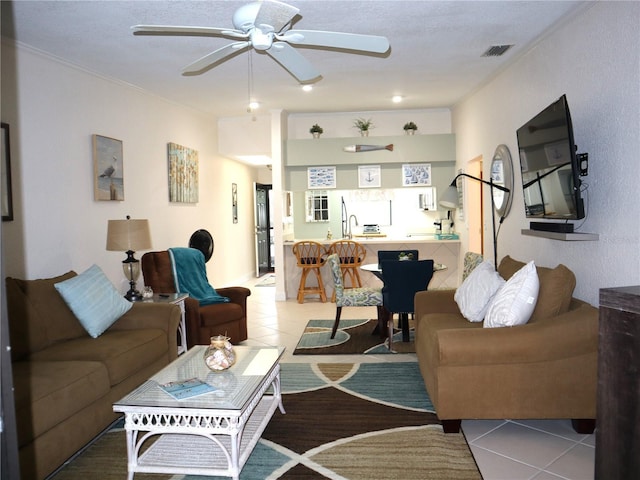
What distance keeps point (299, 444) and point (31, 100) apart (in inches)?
127

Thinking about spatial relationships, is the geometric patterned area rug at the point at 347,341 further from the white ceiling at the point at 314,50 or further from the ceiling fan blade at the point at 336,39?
the ceiling fan blade at the point at 336,39

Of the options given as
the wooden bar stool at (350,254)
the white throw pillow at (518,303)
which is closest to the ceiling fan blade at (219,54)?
the white throw pillow at (518,303)

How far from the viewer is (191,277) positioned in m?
5.13

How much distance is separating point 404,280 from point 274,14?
2792 millimetres

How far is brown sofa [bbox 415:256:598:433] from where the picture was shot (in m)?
2.78

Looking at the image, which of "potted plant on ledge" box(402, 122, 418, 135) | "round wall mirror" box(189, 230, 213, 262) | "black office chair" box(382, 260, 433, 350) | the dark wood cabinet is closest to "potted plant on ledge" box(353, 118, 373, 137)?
"potted plant on ledge" box(402, 122, 418, 135)

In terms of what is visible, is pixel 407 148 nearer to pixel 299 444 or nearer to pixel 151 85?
pixel 151 85

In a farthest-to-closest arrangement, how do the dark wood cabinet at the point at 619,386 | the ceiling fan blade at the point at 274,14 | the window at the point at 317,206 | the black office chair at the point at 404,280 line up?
the window at the point at 317,206, the black office chair at the point at 404,280, the ceiling fan blade at the point at 274,14, the dark wood cabinet at the point at 619,386

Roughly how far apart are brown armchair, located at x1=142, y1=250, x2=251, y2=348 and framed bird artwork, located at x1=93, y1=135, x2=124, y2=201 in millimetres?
704

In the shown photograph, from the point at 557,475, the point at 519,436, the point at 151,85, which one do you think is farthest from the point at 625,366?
the point at 151,85

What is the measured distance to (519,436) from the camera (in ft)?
9.59

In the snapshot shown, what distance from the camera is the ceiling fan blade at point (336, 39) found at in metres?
2.68

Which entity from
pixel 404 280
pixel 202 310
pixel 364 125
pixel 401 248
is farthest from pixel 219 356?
pixel 364 125

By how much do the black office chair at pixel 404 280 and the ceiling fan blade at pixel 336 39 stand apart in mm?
2175
